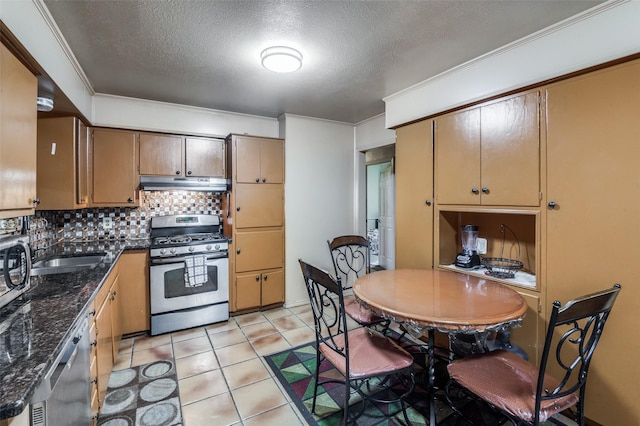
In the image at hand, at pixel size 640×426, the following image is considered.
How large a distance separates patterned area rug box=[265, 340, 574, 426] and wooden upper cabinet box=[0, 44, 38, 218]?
6.48 ft

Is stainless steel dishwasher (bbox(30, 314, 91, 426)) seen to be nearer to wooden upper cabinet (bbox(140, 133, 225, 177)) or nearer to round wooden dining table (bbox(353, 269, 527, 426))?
round wooden dining table (bbox(353, 269, 527, 426))

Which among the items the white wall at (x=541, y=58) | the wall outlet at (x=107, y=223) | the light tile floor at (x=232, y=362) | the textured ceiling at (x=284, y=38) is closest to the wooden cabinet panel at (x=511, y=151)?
the white wall at (x=541, y=58)

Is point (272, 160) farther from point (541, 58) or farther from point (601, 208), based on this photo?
point (601, 208)

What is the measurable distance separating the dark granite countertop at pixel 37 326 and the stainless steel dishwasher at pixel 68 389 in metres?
0.05

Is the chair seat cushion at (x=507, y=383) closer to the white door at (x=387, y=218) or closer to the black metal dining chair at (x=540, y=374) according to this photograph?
the black metal dining chair at (x=540, y=374)

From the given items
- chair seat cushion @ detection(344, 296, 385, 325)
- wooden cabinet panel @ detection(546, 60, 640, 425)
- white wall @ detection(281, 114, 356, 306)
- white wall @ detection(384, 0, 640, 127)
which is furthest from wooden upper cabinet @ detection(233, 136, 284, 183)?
wooden cabinet panel @ detection(546, 60, 640, 425)

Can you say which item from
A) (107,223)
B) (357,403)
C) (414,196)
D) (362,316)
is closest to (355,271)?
(362,316)

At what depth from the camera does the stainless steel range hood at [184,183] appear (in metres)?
3.11

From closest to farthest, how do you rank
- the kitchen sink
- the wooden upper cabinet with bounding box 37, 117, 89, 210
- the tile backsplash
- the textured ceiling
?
the textured ceiling < the kitchen sink < the wooden upper cabinet with bounding box 37, 117, 89, 210 < the tile backsplash

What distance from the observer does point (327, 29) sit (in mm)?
1906

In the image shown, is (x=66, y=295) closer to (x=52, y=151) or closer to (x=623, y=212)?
(x=52, y=151)

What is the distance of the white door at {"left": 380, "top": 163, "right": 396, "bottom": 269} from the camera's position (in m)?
5.08

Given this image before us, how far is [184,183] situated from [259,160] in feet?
2.91

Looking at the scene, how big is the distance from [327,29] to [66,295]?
2.13 m
